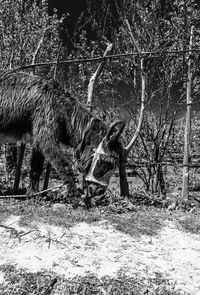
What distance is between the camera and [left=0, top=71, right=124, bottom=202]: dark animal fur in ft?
20.2

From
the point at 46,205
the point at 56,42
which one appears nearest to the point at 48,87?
the point at 46,205

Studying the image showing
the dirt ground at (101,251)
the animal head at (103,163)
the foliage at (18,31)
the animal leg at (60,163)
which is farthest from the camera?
the foliage at (18,31)

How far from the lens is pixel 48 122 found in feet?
20.4

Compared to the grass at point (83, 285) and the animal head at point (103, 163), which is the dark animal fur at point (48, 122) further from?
the grass at point (83, 285)

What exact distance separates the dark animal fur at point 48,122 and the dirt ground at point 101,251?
5.09ft

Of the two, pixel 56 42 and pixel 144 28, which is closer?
pixel 144 28

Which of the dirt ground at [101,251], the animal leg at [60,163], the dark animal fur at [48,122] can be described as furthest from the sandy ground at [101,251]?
the dark animal fur at [48,122]

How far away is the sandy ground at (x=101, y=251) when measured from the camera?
3.70m

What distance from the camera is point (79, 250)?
162 inches

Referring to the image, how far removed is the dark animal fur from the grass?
2.59 m

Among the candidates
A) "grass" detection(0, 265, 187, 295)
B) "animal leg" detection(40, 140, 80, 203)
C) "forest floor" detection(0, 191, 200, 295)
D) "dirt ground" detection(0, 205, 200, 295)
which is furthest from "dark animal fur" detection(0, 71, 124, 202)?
"grass" detection(0, 265, 187, 295)

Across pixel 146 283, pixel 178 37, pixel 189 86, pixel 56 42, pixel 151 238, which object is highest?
pixel 56 42

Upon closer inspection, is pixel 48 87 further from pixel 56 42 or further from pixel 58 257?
pixel 56 42

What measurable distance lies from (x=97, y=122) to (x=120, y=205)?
167 centimetres
